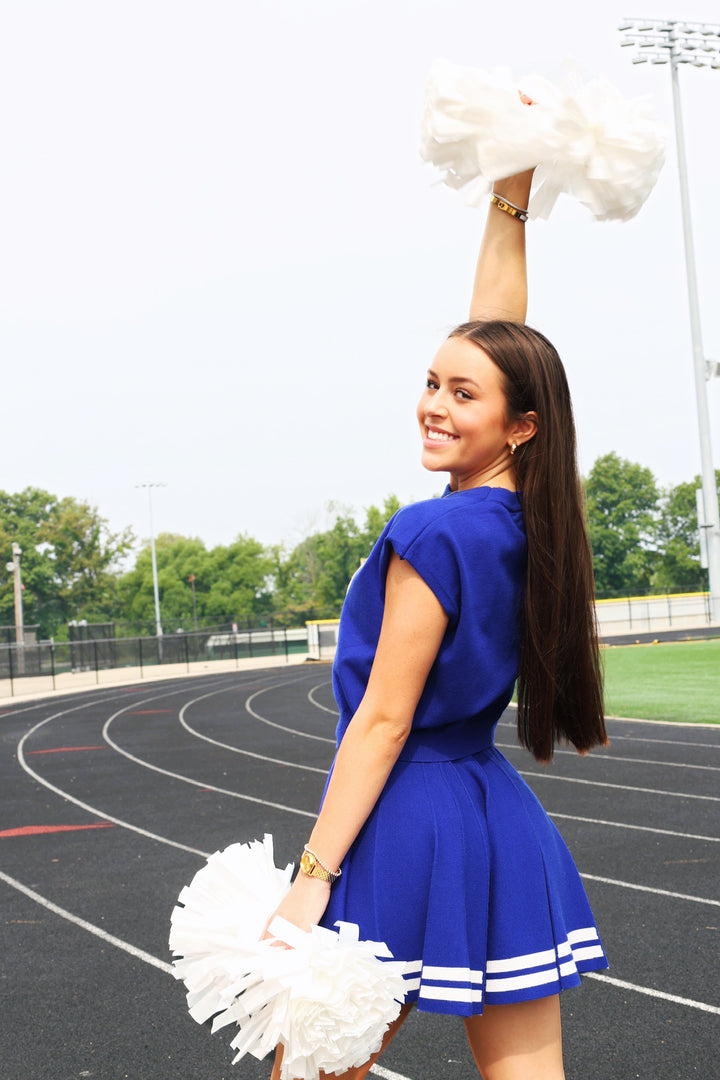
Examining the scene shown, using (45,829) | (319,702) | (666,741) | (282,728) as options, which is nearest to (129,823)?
(45,829)

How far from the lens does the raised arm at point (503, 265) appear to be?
88.3 inches

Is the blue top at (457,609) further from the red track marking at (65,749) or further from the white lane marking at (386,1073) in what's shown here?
the red track marking at (65,749)

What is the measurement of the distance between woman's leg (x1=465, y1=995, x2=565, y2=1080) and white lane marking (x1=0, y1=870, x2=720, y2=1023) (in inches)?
63.7

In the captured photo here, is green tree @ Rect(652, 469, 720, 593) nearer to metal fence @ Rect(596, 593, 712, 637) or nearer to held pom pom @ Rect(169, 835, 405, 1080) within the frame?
metal fence @ Rect(596, 593, 712, 637)

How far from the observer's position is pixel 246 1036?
1596mm

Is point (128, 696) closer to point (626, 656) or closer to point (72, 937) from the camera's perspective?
point (626, 656)

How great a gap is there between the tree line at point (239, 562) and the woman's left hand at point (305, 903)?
60540 millimetres

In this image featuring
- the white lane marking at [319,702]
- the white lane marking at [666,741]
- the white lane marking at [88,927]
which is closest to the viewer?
the white lane marking at [88,927]

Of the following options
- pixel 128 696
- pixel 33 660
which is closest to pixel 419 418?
pixel 128 696

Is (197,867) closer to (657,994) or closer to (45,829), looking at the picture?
(45,829)

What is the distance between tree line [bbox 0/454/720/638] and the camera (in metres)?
68.9

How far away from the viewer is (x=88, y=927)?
18.3ft

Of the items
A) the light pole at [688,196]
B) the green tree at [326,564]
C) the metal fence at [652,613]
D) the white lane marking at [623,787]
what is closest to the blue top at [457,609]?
the white lane marking at [623,787]

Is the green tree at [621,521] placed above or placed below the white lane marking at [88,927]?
above
